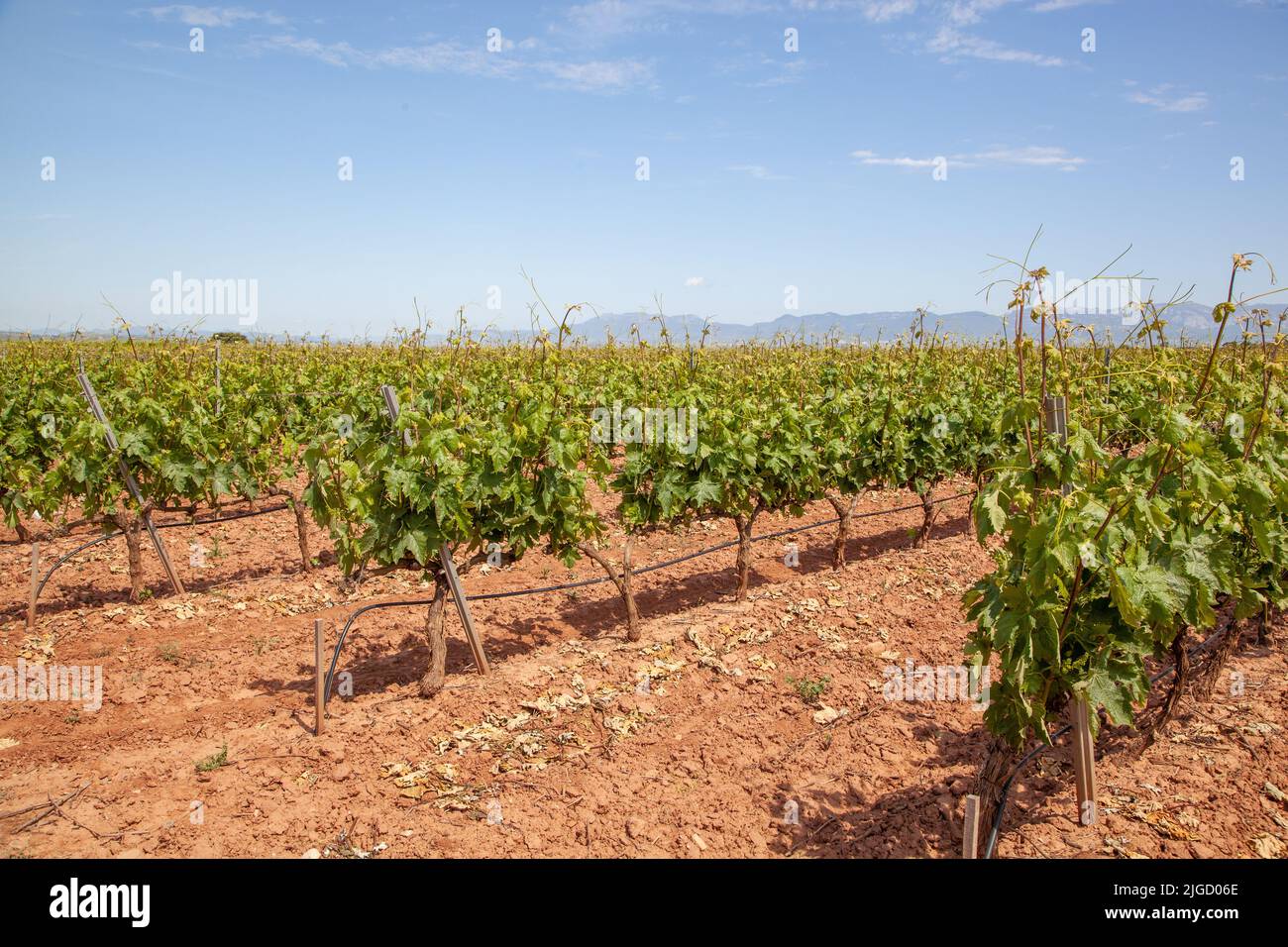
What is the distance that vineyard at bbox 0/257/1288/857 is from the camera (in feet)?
11.7

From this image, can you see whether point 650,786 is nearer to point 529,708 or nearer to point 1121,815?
point 529,708

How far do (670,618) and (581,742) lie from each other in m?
2.44

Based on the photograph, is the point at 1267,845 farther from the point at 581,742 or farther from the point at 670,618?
the point at 670,618

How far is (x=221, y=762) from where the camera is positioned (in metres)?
5.09

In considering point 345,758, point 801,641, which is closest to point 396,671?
point 345,758

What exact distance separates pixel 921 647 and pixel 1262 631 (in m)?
2.64

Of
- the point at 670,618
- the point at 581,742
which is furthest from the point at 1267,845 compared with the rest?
the point at 670,618

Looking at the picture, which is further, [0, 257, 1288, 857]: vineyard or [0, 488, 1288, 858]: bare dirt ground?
[0, 488, 1288, 858]: bare dirt ground

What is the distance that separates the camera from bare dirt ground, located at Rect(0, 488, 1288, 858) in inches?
166

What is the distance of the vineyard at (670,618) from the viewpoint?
11.7ft

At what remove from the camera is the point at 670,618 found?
24.9 ft

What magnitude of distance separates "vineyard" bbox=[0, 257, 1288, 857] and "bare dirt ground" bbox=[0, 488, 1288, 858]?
0.03 metres

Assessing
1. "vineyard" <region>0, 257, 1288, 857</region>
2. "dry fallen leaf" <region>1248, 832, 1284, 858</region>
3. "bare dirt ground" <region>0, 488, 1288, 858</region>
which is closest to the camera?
"vineyard" <region>0, 257, 1288, 857</region>

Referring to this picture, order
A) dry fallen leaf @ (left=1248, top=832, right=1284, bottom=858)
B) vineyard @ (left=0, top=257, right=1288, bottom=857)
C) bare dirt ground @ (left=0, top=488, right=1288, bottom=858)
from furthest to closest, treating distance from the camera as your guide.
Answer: bare dirt ground @ (left=0, top=488, right=1288, bottom=858), dry fallen leaf @ (left=1248, top=832, right=1284, bottom=858), vineyard @ (left=0, top=257, right=1288, bottom=857)
